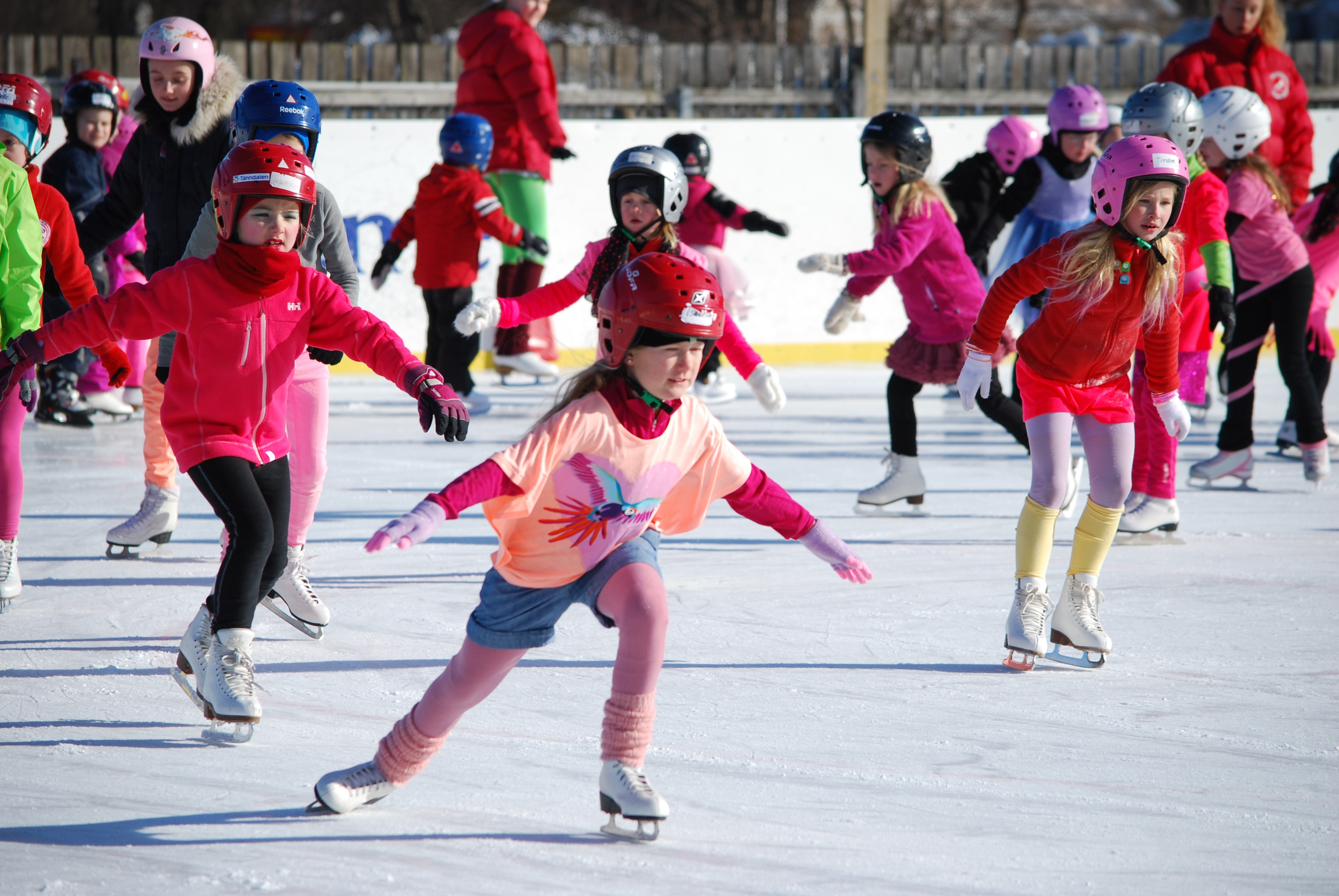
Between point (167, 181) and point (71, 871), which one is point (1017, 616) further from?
point (167, 181)

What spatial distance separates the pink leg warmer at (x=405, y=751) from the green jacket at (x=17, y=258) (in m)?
2.22

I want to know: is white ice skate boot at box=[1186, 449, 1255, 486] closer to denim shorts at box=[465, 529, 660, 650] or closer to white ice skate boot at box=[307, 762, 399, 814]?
denim shorts at box=[465, 529, 660, 650]

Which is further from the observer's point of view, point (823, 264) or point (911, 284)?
point (911, 284)

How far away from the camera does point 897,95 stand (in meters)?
13.0

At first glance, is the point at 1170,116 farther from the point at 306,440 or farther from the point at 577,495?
the point at 577,495

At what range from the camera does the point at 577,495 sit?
8.61 feet

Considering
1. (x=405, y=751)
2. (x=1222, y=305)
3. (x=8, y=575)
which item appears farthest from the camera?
(x=1222, y=305)

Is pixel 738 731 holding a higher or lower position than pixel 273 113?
lower

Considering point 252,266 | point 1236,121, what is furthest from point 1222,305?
point 252,266

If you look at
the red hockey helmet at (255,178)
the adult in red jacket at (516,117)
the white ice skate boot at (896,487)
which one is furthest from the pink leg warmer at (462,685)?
the adult in red jacket at (516,117)

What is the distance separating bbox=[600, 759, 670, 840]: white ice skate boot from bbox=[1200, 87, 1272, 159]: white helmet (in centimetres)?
456

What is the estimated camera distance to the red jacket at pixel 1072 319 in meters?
3.97

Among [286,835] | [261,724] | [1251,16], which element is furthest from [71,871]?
[1251,16]

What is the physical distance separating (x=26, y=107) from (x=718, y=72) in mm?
9411
